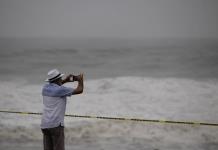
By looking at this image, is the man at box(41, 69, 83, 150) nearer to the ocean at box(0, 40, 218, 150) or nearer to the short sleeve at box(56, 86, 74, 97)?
the short sleeve at box(56, 86, 74, 97)

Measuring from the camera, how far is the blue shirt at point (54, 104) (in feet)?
18.0

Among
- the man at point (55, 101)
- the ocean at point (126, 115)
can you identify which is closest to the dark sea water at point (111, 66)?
the ocean at point (126, 115)

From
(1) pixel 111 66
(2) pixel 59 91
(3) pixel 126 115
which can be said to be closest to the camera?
(2) pixel 59 91

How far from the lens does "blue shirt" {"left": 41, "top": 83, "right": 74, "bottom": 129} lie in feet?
18.0

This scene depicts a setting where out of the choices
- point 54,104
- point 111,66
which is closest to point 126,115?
point 54,104

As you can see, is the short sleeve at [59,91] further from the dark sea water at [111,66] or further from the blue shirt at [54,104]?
the dark sea water at [111,66]

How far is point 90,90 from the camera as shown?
17.1m

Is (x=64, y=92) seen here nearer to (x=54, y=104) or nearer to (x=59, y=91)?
(x=59, y=91)

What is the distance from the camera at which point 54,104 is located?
5543mm

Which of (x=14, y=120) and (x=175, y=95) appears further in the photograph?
(x=175, y=95)

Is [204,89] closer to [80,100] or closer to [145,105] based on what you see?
[145,105]

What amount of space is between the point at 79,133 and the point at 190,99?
704 centimetres

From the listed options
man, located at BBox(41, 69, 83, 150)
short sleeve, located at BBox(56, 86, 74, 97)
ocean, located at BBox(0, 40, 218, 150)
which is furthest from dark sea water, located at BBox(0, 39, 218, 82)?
short sleeve, located at BBox(56, 86, 74, 97)

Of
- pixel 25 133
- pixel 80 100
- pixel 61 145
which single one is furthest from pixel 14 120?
pixel 61 145
